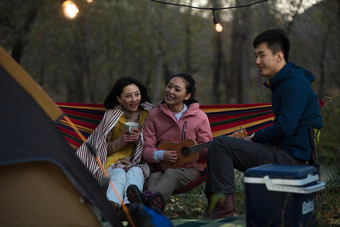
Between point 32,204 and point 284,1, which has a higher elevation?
point 284,1

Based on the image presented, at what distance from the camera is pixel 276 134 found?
2.78 meters

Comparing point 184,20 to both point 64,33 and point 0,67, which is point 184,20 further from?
point 0,67

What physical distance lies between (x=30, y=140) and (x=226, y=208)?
4.44 ft

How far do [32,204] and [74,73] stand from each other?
11295 mm

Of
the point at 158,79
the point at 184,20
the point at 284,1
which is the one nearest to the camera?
the point at 284,1

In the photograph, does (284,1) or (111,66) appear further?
(111,66)

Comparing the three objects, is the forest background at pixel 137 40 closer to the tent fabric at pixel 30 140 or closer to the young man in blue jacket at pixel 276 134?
the young man in blue jacket at pixel 276 134

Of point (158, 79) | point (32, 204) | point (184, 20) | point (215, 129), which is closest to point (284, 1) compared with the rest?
point (215, 129)

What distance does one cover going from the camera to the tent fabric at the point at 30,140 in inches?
85.3

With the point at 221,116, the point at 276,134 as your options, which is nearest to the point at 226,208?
the point at 276,134

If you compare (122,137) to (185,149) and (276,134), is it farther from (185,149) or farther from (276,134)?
(276,134)

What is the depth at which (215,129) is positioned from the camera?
404 centimetres

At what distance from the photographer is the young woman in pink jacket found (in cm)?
346

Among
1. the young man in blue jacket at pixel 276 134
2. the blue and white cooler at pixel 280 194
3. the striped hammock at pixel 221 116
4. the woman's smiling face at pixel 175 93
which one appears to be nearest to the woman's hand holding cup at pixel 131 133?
the woman's smiling face at pixel 175 93
